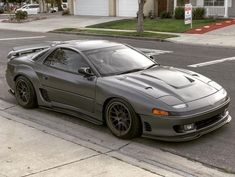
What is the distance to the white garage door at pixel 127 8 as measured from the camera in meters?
35.8

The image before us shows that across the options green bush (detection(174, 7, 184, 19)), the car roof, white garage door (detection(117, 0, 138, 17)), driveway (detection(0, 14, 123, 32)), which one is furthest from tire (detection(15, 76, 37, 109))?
white garage door (detection(117, 0, 138, 17))

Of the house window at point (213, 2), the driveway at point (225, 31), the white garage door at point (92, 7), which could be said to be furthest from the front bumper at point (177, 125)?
the white garage door at point (92, 7)

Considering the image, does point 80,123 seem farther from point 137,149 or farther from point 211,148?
point 211,148

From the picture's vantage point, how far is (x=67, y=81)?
22.4 feet

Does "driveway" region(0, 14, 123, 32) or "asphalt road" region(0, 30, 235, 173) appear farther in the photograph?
"driveway" region(0, 14, 123, 32)

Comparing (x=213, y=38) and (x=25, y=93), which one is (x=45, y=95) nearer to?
(x=25, y=93)

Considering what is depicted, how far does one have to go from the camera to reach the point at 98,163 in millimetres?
A: 5168

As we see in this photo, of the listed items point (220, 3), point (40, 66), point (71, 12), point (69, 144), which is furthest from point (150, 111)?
point (71, 12)

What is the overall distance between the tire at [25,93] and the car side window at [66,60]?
56 centimetres

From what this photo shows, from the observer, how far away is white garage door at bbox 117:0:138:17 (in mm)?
35803

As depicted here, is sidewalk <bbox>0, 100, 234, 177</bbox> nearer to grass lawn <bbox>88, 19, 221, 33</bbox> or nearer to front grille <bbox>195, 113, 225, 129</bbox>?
front grille <bbox>195, 113, 225, 129</bbox>

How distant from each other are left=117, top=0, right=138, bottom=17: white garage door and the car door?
29148 mm

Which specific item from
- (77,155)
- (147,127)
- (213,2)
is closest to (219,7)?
(213,2)

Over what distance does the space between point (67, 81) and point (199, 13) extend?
23601 mm
